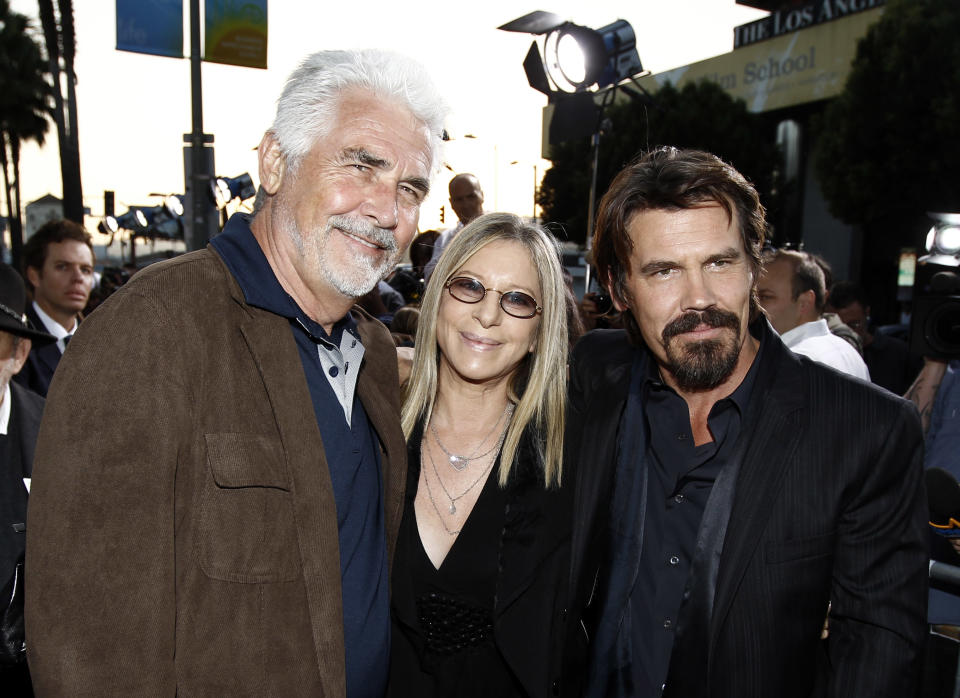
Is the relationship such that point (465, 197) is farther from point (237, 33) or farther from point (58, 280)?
point (237, 33)

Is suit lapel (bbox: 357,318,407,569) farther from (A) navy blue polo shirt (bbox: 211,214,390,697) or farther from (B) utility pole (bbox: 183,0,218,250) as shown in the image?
(B) utility pole (bbox: 183,0,218,250)

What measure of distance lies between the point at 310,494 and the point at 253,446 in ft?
0.54

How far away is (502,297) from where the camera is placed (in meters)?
2.64

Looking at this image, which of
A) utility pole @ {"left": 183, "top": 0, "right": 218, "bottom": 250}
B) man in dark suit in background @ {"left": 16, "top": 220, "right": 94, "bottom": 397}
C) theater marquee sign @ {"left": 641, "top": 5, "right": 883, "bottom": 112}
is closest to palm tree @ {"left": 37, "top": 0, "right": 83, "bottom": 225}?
utility pole @ {"left": 183, "top": 0, "right": 218, "bottom": 250}

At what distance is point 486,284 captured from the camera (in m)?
2.66

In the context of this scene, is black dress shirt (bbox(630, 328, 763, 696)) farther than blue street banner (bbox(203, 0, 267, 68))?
No

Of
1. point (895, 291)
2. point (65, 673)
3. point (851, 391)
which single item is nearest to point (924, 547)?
point (851, 391)

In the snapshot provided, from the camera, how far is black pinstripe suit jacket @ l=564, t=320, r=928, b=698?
190cm

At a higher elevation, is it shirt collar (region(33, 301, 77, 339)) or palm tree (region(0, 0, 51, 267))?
palm tree (region(0, 0, 51, 267))

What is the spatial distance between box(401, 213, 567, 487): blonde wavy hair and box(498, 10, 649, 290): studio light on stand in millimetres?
2639

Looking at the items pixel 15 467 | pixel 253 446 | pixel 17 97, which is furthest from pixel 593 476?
pixel 17 97

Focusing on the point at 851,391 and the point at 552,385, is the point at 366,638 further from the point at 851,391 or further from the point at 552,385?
the point at 851,391

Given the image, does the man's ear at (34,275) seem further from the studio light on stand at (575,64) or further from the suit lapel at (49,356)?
the studio light on stand at (575,64)

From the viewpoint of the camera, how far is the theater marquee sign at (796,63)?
25.5 meters
